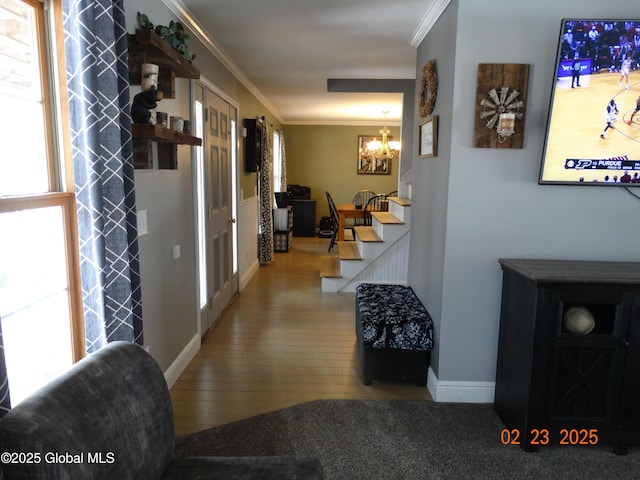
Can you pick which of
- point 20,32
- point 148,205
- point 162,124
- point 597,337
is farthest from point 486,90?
point 20,32

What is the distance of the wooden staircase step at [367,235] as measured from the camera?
194 inches

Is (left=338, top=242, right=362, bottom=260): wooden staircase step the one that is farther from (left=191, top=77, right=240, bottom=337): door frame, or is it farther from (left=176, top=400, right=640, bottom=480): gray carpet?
(left=176, top=400, right=640, bottom=480): gray carpet

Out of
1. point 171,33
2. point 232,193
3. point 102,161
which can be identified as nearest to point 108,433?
point 102,161

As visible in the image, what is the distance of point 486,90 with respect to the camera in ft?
7.91

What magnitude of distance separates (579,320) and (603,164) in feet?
2.93

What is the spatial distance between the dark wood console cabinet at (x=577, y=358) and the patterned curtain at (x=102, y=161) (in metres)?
1.87

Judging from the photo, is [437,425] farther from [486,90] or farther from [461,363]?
[486,90]

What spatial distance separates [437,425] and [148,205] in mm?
2071

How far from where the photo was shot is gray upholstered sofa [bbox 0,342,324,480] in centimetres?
99

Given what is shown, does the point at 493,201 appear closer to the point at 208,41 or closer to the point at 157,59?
the point at 157,59

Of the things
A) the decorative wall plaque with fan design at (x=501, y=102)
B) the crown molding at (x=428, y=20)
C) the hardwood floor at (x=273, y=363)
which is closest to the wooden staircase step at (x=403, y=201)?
the hardwood floor at (x=273, y=363)
